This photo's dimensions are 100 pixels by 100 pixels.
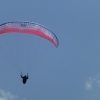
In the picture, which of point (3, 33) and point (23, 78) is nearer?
point (3, 33)

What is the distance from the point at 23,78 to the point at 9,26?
8555mm

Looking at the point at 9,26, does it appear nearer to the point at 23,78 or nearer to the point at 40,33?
the point at 40,33

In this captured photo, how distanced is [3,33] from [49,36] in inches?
225

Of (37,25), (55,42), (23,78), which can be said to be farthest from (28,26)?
(23,78)

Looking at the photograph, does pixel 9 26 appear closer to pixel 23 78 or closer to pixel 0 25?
pixel 0 25

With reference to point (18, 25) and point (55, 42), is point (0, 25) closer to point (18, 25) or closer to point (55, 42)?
point (18, 25)

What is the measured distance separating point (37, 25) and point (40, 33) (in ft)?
3.87

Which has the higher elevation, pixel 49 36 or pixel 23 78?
pixel 49 36

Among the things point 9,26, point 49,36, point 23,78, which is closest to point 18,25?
point 9,26

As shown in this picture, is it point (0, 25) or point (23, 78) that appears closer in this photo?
point (0, 25)

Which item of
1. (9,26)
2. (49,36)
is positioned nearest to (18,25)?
(9,26)

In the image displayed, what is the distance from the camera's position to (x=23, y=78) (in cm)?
4997

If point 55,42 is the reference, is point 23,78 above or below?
below

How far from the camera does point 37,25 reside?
4522cm
